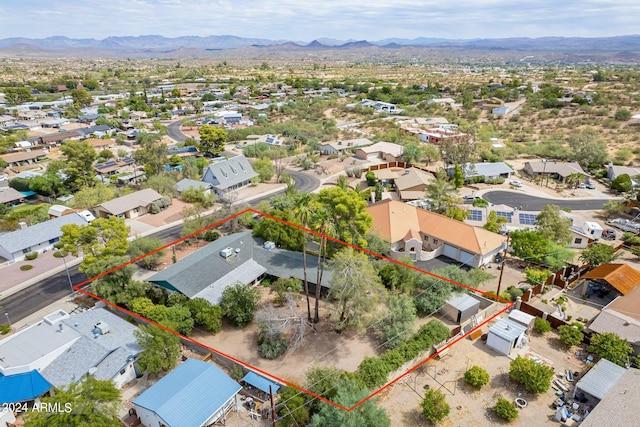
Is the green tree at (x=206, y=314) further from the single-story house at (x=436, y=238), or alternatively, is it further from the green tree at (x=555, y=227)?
the green tree at (x=555, y=227)

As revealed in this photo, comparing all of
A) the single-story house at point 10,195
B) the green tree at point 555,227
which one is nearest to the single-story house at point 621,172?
the green tree at point 555,227

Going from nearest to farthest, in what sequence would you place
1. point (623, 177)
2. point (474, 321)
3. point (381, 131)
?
point (474, 321) → point (623, 177) → point (381, 131)

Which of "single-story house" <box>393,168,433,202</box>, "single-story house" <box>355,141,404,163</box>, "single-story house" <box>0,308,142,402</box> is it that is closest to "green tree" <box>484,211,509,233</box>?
"single-story house" <box>393,168,433,202</box>

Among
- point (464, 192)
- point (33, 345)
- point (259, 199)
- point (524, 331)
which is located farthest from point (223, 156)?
point (524, 331)

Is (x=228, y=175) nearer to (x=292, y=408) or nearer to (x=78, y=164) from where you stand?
(x=78, y=164)

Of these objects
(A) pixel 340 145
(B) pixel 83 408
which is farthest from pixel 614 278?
(A) pixel 340 145

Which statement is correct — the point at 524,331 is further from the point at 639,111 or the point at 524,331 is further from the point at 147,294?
the point at 639,111

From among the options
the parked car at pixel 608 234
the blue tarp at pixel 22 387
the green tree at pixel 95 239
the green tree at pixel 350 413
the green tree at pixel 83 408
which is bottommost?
the parked car at pixel 608 234
